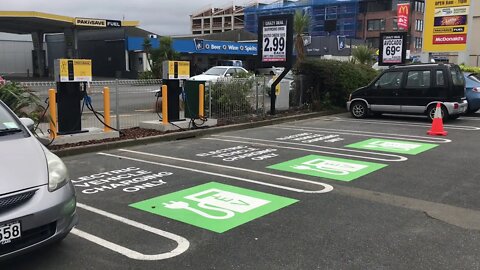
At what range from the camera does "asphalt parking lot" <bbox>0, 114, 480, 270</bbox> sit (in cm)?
422

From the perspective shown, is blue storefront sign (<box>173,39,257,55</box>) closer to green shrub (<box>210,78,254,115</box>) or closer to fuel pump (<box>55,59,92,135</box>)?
green shrub (<box>210,78,254,115</box>)

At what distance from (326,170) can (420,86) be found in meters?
7.78

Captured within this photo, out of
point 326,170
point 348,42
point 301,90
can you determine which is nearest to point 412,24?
point 348,42

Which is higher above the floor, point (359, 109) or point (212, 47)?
point (212, 47)

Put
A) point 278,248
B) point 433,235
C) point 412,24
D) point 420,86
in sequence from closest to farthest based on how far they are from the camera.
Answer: point 278,248 < point 433,235 < point 420,86 < point 412,24

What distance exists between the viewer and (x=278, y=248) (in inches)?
174

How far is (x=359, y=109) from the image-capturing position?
611 inches

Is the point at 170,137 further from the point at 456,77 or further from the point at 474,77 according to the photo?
the point at 474,77

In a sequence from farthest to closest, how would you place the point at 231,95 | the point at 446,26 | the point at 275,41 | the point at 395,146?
the point at 446,26 → the point at 275,41 → the point at 231,95 → the point at 395,146

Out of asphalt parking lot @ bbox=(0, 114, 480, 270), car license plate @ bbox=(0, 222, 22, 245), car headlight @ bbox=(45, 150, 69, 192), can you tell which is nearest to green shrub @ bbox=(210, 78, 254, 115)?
asphalt parking lot @ bbox=(0, 114, 480, 270)

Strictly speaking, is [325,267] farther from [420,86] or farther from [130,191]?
[420,86]

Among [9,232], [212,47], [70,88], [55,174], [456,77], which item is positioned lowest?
[9,232]

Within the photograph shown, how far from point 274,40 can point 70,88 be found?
7101 mm

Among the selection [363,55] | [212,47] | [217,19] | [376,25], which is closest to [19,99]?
[363,55]
